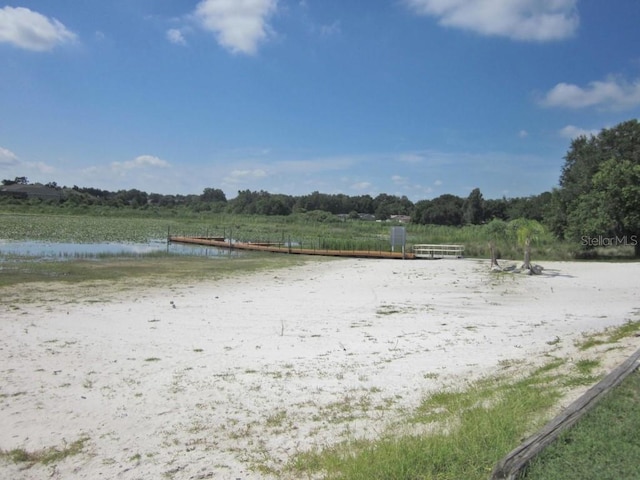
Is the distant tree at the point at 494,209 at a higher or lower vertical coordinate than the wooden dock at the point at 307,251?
higher

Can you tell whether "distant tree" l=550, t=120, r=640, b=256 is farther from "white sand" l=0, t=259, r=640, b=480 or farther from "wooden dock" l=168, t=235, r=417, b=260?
"white sand" l=0, t=259, r=640, b=480

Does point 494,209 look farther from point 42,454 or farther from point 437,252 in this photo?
point 42,454

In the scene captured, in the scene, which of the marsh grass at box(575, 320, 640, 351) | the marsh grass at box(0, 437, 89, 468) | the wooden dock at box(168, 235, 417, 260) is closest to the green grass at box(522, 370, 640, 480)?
the marsh grass at box(575, 320, 640, 351)

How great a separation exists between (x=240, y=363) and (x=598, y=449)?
4.80 m

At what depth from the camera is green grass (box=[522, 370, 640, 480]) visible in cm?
322

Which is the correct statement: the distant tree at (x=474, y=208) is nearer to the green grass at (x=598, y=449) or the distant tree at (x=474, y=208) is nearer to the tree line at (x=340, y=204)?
the tree line at (x=340, y=204)

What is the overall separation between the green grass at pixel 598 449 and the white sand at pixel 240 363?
1750 millimetres

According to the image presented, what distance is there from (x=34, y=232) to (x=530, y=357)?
39.3 metres

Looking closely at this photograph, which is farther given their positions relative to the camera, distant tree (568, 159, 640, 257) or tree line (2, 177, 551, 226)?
tree line (2, 177, 551, 226)

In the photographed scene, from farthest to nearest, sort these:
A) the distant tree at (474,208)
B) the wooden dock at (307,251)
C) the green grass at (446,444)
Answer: the distant tree at (474,208) → the wooden dock at (307,251) → the green grass at (446,444)

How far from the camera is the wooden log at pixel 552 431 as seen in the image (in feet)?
10.2

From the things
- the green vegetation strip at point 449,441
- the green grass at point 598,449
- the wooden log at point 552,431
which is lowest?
the green vegetation strip at point 449,441

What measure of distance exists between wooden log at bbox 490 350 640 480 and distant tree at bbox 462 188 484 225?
3134 inches

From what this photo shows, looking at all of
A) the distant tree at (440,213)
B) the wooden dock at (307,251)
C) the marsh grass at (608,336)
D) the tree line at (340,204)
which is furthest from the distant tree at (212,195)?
the marsh grass at (608,336)
